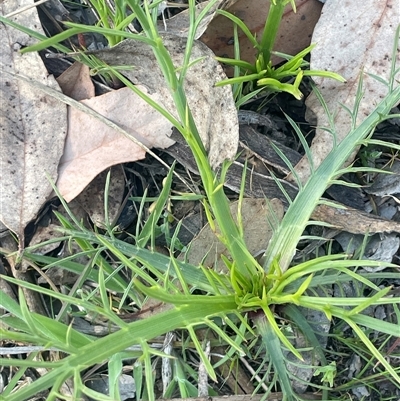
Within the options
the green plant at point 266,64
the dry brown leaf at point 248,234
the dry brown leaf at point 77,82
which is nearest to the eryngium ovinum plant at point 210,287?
the dry brown leaf at point 248,234

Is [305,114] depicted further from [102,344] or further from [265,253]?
[102,344]

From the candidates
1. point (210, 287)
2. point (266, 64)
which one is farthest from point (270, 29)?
point (210, 287)

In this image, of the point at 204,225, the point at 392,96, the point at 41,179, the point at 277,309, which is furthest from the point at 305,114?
the point at 41,179

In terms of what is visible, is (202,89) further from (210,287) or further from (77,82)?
(210,287)

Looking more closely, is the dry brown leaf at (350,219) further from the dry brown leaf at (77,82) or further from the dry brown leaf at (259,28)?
the dry brown leaf at (77,82)

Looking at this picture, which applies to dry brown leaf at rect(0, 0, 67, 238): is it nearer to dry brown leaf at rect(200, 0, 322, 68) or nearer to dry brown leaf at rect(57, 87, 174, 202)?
dry brown leaf at rect(57, 87, 174, 202)
